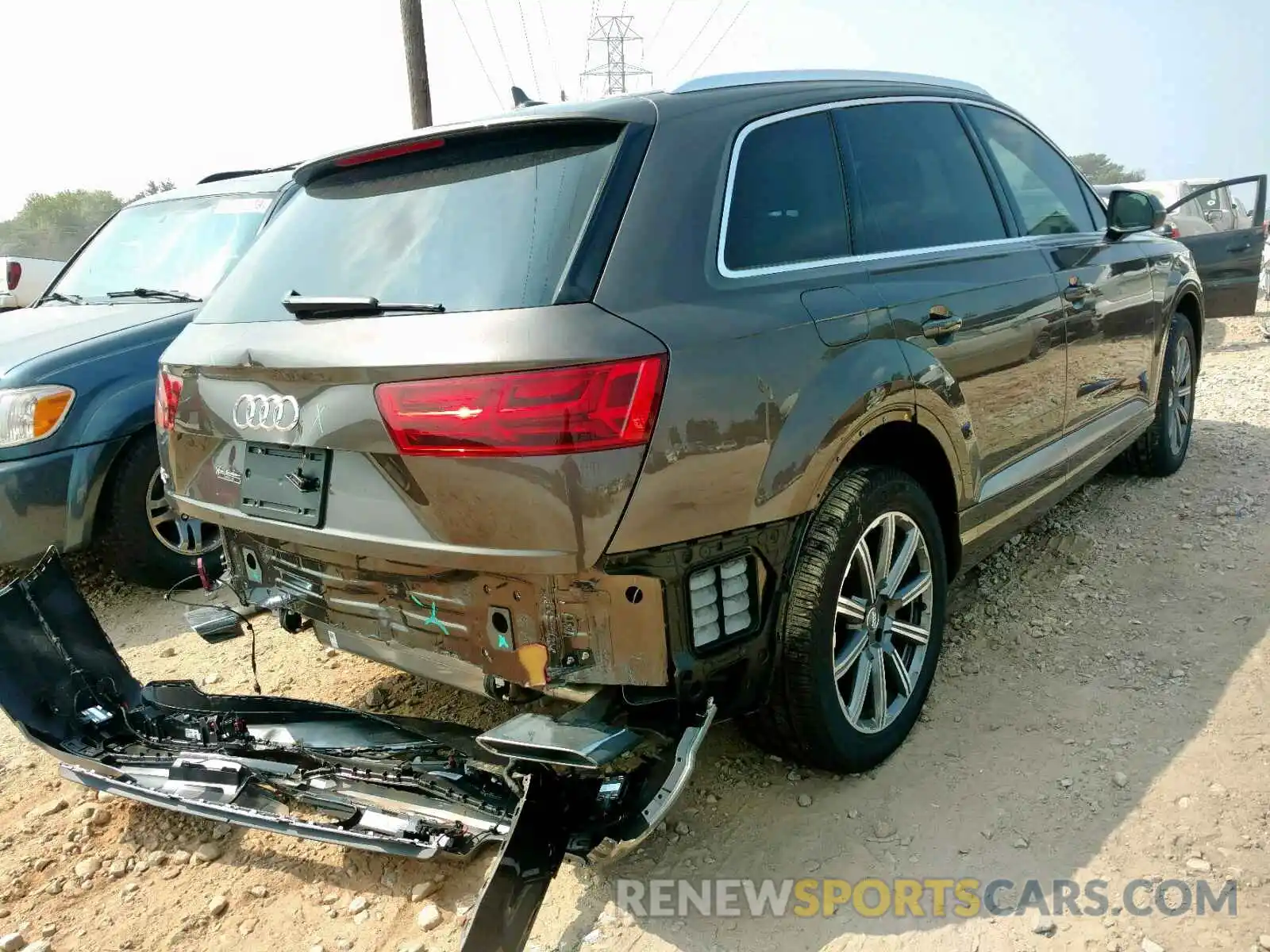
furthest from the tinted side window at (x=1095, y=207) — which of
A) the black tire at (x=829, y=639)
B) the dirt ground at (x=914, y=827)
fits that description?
the black tire at (x=829, y=639)

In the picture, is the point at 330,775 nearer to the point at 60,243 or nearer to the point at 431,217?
the point at 431,217

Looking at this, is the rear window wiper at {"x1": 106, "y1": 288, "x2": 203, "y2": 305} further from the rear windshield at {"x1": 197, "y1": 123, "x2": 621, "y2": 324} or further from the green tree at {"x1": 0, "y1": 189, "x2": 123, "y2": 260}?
the green tree at {"x1": 0, "y1": 189, "x2": 123, "y2": 260}

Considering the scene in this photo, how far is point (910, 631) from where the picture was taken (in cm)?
284

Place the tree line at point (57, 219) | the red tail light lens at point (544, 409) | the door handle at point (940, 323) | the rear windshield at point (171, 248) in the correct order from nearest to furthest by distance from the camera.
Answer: the red tail light lens at point (544, 409) → the door handle at point (940, 323) → the rear windshield at point (171, 248) → the tree line at point (57, 219)

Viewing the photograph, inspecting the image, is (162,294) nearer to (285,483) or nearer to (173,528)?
(173,528)

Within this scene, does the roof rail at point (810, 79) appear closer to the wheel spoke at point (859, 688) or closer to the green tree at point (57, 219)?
the wheel spoke at point (859, 688)

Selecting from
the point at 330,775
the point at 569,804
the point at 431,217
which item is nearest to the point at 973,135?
the point at 431,217

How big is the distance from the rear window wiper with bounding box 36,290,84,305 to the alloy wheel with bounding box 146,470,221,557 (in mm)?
1492

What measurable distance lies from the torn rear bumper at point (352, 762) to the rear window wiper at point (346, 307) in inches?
38.7

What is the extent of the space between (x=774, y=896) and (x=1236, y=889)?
1096mm

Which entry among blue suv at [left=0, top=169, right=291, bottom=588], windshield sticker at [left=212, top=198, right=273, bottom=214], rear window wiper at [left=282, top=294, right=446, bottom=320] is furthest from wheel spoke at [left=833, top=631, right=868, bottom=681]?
windshield sticker at [left=212, top=198, right=273, bottom=214]

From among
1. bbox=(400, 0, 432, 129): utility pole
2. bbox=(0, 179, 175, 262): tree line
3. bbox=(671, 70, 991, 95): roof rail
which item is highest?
bbox=(400, 0, 432, 129): utility pole

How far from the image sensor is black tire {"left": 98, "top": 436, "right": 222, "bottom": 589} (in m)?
4.33

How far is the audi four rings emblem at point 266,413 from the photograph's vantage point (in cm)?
231
